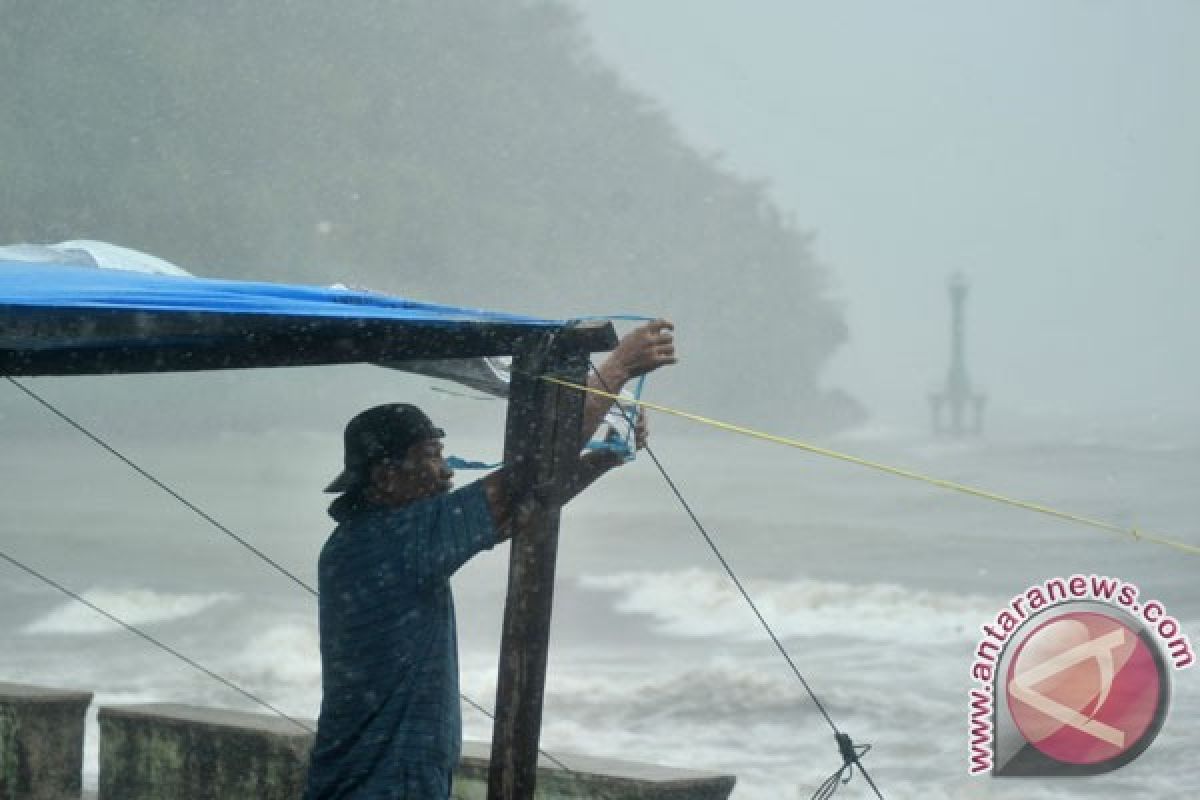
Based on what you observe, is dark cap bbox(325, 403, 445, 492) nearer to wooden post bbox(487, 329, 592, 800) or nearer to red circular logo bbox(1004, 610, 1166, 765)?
wooden post bbox(487, 329, 592, 800)

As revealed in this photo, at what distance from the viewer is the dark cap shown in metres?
2.98

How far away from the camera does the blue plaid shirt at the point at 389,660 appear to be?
9.23ft

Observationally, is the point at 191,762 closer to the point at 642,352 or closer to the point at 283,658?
the point at 642,352

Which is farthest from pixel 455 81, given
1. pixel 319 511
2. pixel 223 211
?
pixel 319 511

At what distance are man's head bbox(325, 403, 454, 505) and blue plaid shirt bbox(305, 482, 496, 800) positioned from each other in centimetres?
10

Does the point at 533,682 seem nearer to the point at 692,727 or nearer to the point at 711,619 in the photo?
the point at 692,727

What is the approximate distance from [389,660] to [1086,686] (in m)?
1.42

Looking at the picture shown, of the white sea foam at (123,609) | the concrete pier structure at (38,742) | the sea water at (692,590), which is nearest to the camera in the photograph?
the concrete pier structure at (38,742)

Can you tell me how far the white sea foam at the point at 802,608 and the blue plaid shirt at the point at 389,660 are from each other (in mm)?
21878

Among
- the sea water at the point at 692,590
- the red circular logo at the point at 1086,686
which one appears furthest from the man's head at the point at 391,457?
the sea water at the point at 692,590

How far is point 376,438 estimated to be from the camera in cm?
298

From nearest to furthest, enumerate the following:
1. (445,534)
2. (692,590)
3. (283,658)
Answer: (445,534)
(283,658)
(692,590)

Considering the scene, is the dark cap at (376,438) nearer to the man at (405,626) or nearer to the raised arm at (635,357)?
the man at (405,626)

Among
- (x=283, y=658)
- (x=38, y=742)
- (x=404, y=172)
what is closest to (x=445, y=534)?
(x=38, y=742)
